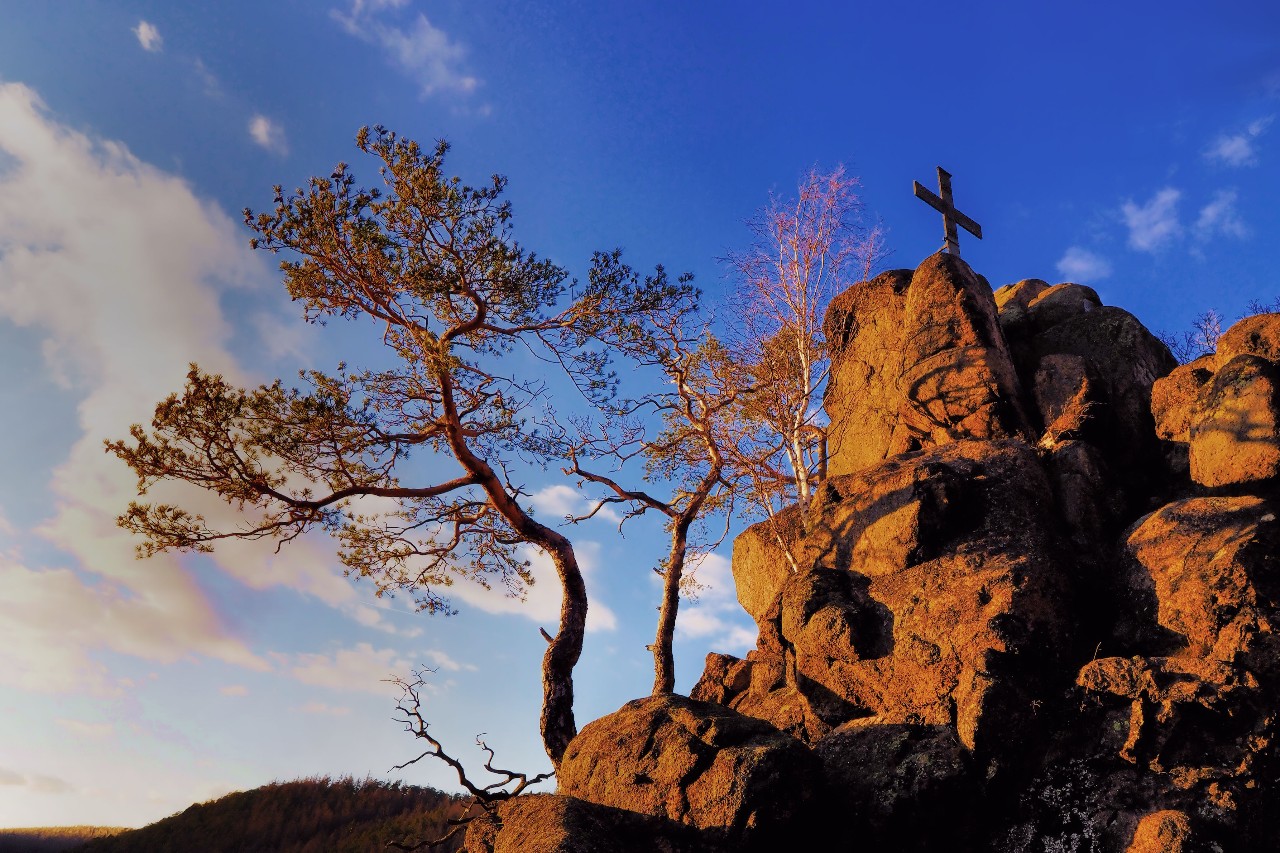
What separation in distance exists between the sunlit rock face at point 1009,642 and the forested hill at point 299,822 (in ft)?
35.7

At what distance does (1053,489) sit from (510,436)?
947 cm

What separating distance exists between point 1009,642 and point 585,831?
5.26 meters

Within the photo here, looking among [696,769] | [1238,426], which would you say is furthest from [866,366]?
[696,769]

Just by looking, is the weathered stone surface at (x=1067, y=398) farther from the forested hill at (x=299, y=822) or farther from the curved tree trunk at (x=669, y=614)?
the forested hill at (x=299, y=822)

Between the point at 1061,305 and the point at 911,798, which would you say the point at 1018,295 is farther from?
the point at 911,798

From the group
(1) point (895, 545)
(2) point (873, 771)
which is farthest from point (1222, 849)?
(1) point (895, 545)

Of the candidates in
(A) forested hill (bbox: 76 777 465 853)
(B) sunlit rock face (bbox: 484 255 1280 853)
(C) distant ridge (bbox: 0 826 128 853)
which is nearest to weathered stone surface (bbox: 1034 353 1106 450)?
(B) sunlit rock face (bbox: 484 255 1280 853)

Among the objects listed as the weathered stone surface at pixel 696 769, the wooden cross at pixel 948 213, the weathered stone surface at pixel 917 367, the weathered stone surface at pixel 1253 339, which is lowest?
the weathered stone surface at pixel 696 769

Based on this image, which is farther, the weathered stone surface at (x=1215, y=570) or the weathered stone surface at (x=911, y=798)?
the weathered stone surface at (x=1215, y=570)

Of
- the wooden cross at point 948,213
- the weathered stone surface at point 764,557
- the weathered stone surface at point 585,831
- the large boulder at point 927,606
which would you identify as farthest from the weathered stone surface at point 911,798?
the wooden cross at point 948,213

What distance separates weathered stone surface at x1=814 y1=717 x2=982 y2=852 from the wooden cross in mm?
14513

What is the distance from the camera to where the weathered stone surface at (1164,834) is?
23.0 ft

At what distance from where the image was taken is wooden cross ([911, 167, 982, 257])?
2044cm

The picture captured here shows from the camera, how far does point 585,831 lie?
286 inches
